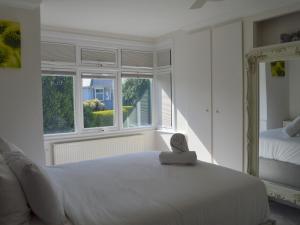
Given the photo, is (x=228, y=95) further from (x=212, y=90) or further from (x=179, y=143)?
(x=179, y=143)

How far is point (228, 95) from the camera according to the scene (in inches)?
154

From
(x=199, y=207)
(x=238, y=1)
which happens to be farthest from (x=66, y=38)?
(x=199, y=207)

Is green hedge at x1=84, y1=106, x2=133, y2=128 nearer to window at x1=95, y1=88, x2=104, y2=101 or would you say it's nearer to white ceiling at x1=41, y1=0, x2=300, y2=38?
window at x1=95, y1=88, x2=104, y2=101

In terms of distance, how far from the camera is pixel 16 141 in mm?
3105

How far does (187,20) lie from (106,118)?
206 cm

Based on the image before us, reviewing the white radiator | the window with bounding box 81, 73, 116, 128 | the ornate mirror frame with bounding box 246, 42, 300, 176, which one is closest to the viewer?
the ornate mirror frame with bounding box 246, 42, 300, 176

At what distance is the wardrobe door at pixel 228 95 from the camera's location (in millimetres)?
3762

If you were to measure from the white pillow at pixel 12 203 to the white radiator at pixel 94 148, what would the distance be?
2.70m

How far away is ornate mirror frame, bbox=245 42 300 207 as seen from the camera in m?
3.32

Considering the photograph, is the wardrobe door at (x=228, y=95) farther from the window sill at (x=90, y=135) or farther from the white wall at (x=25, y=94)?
the white wall at (x=25, y=94)

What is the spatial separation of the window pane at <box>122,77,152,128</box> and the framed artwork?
2.42 meters

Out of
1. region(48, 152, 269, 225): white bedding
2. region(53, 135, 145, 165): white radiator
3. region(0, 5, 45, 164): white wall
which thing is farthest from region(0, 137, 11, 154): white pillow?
region(53, 135, 145, 165): white radiator

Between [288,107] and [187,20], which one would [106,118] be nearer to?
[187,20]

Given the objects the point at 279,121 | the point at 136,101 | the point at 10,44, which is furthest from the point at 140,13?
the point at 279,121
